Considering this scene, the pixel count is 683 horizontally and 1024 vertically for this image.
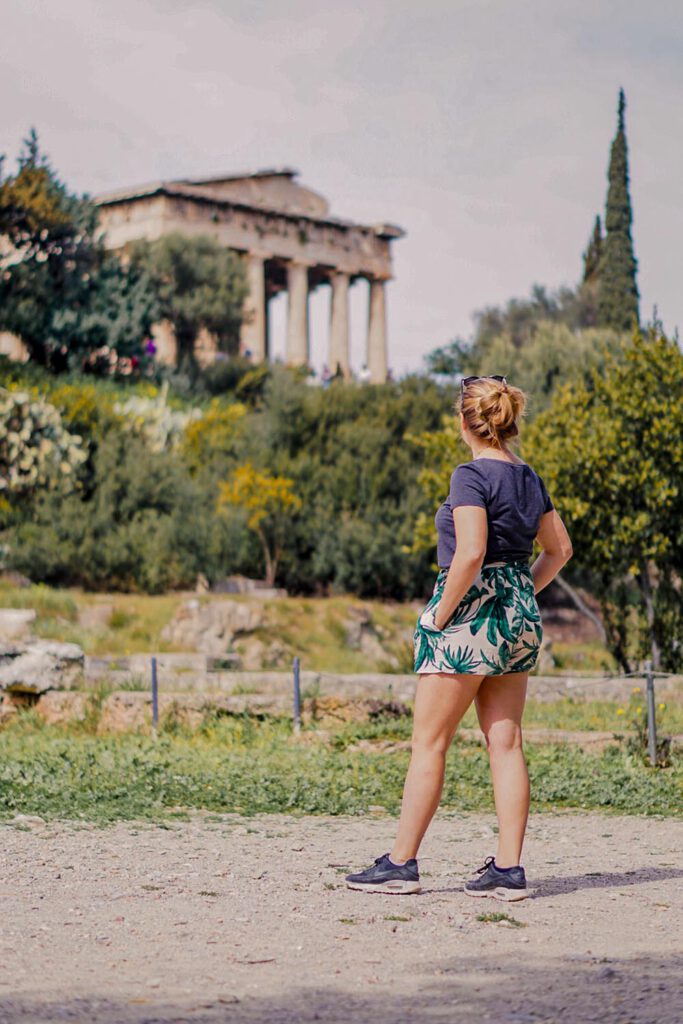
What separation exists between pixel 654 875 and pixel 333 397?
27.6 meters

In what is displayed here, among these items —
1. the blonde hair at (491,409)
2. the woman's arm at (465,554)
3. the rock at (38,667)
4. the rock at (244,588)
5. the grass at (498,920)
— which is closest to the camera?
the grass at (498,920)

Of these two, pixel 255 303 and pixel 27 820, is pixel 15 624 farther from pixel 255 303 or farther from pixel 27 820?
→ pixel 255 303

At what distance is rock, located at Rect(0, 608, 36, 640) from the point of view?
64.5 ft

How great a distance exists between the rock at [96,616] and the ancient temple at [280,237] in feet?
97.8

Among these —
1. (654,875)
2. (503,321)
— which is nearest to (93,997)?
(654,875)

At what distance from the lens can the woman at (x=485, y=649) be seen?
5488 millimetres

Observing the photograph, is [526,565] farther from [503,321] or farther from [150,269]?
[503,321]

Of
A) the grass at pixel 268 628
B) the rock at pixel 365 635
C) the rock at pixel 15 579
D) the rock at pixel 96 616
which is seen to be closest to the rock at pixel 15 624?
the grass at pixel 268 628

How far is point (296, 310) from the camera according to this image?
60.0m

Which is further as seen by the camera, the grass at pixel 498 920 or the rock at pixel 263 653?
the rock at pixel 263 653

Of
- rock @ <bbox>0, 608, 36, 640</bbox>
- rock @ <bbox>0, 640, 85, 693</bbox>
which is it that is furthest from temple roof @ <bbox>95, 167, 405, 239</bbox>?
rock @ <bbox>0, 640, 85, 693</bbox>

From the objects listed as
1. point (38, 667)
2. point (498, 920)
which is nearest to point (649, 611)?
point (38, 667)

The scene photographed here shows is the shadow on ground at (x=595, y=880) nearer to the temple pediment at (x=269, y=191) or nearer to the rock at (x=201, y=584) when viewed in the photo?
the rock at (x=201, y=584)

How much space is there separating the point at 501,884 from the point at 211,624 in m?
18.1
